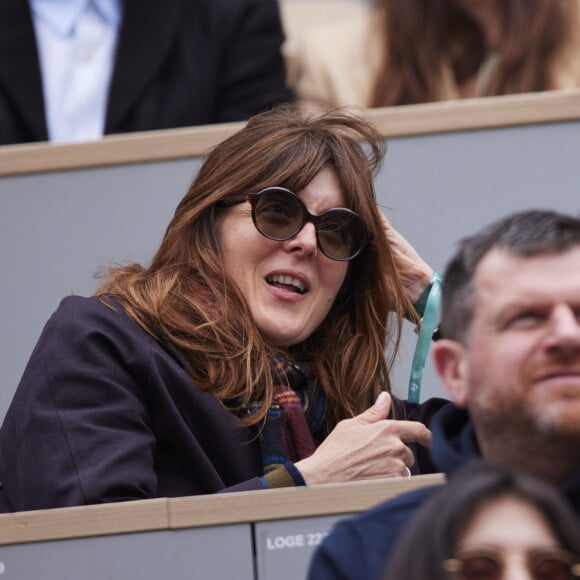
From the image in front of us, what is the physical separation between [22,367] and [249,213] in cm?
115

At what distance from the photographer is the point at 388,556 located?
2086 mm

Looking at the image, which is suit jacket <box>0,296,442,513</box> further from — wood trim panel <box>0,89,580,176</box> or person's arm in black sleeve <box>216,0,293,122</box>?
person's arm in black sleeve <box>216,0,293,122</box>

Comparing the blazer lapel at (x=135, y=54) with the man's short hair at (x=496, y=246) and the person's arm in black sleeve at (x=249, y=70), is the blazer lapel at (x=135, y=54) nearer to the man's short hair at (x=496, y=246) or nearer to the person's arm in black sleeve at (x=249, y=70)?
the person's arm in black sleeve at (x=249, y=70)

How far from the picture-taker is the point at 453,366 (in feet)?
7.80

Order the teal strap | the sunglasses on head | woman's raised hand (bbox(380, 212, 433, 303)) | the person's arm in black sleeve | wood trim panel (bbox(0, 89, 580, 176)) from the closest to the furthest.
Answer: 1. the sunglasses on head
2. the teal strap
3. woman's raised hand (bbox(380, 212, 433, 303))
4. wood trim panel (bbox(0, 89, 580, 176))
5. the person's arm in black sleeve

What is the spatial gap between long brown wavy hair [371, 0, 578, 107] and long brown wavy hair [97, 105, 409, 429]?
39.0 inches

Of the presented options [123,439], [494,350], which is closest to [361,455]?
[123,439]

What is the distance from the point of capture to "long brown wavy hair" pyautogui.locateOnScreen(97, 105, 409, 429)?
3602 mm

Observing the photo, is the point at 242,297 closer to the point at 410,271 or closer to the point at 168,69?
the point at 410,271

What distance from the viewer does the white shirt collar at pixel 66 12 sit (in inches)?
198

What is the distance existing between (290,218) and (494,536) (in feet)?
6.46

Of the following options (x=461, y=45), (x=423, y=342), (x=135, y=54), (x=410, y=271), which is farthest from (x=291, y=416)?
(x=461, y=45)

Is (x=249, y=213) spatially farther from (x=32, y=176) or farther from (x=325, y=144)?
(x=32, y=176)

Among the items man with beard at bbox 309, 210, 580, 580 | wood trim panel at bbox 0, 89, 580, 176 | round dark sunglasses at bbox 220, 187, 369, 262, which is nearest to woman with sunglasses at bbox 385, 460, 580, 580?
man with beard at bbox 309, 210, 580, 580
